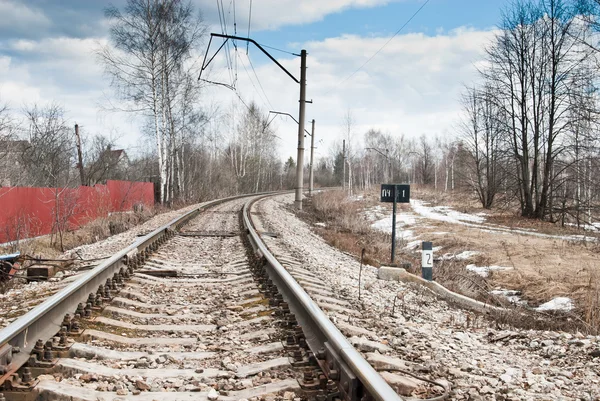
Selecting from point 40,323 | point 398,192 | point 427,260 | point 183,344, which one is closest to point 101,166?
point 398,192

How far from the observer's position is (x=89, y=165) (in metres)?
34.6

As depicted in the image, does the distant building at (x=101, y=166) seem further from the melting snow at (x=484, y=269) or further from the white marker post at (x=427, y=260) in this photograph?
the white marker post at (x=427, y=260)

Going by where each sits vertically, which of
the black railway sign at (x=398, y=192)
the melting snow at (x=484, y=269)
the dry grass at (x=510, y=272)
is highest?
the black railway sign at (x=398, y=192)

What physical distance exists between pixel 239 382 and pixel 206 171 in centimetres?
4095

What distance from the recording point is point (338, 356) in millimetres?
2938

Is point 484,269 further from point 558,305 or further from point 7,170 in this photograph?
point 7,170

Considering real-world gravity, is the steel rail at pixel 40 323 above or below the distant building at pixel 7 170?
below

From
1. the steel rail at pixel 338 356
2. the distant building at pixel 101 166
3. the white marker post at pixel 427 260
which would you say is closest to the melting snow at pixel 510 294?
the white marker post at pixel 427 260

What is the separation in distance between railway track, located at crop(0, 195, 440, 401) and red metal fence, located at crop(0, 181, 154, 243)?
8.13m

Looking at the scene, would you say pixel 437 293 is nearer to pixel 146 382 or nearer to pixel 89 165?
pixel 146 382

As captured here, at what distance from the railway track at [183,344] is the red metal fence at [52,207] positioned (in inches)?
320

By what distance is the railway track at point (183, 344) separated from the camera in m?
2.76

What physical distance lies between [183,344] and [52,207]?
1423cm

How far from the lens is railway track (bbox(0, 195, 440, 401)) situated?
276 centimetres
